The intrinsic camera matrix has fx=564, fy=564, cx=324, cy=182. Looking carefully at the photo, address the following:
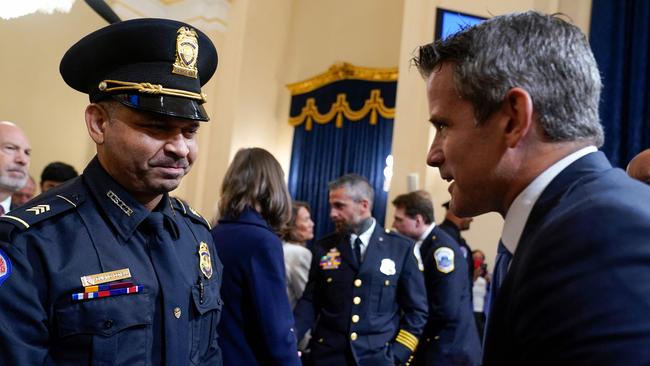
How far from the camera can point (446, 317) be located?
3.11 metres

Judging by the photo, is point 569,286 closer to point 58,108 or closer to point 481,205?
point 481,205

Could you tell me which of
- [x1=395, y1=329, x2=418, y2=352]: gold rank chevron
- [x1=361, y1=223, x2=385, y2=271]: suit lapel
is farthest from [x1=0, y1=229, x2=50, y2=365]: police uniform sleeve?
[x1=395, y1=329, x2=418, y2=352]: gold rank chevron

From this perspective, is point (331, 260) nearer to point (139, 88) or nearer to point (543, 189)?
point (139, 88)

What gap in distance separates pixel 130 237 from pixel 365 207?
1.96 m

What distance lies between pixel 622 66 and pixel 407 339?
4.66 meters

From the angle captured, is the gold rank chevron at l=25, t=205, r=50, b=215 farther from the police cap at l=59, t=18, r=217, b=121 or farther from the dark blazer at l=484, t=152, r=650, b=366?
the dark blazer at l=484, t=152, r=650, b=366

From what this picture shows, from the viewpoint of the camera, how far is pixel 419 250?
3.40m

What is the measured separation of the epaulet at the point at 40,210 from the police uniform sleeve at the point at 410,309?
1999 mm

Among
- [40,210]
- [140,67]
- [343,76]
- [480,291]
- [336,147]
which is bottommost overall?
[480,291]

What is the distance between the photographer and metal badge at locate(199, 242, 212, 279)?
4.76 ft

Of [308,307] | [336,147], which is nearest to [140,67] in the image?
[308,307]

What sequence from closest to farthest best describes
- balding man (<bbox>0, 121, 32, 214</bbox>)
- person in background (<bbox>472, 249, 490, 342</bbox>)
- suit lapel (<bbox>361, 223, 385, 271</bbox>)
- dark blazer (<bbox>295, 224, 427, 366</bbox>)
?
balding man (<bbox>0, 121, 32, 214</bbox>) < dark blazer (<bbox>295, 224, 427, 366</bbox>) < suit lapel (<bbox>361, 223, 385, 271</bbox>) < person in background (<bbox>472, 249, 490, 342</bbox>)

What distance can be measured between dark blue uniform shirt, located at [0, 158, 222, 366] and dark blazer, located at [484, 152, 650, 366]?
2.53 ft

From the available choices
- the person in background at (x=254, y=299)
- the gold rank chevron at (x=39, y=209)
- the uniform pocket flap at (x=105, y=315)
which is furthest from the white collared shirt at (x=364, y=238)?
the gold rank chevron at (x=39, y=209)
